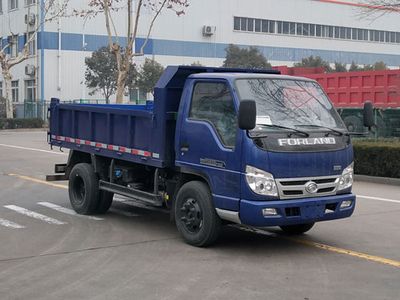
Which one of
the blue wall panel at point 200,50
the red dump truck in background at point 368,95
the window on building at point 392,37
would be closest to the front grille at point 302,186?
the red dump truck in background at point 368,95

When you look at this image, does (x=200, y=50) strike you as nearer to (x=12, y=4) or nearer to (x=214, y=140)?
(x=12, y=4)

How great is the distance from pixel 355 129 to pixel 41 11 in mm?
38109

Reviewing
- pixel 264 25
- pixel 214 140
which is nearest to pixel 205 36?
pixel 264 25

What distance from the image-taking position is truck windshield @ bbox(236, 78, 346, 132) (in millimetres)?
7387

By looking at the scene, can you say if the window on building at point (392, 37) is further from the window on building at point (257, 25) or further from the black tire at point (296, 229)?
the black tire at point (296, 229)

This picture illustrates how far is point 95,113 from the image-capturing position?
962 centimetres

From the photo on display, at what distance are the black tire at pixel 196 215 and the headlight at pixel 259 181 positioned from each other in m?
0.70

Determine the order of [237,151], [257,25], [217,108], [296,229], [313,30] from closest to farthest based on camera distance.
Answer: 1. [237,151]
2. [217,108]
3. [296,229]
4. [257,25]
5. [313,30]

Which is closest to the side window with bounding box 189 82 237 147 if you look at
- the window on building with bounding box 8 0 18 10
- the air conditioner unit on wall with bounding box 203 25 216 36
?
the window on building with bounding box 8 0 18 10

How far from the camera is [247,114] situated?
22.2 feet

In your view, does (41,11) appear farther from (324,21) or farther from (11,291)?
(11,291)

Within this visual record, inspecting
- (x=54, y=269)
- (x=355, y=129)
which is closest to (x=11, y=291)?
(x=54, y=269)

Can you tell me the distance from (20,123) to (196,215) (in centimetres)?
3559

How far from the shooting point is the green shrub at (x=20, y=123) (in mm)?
39781
